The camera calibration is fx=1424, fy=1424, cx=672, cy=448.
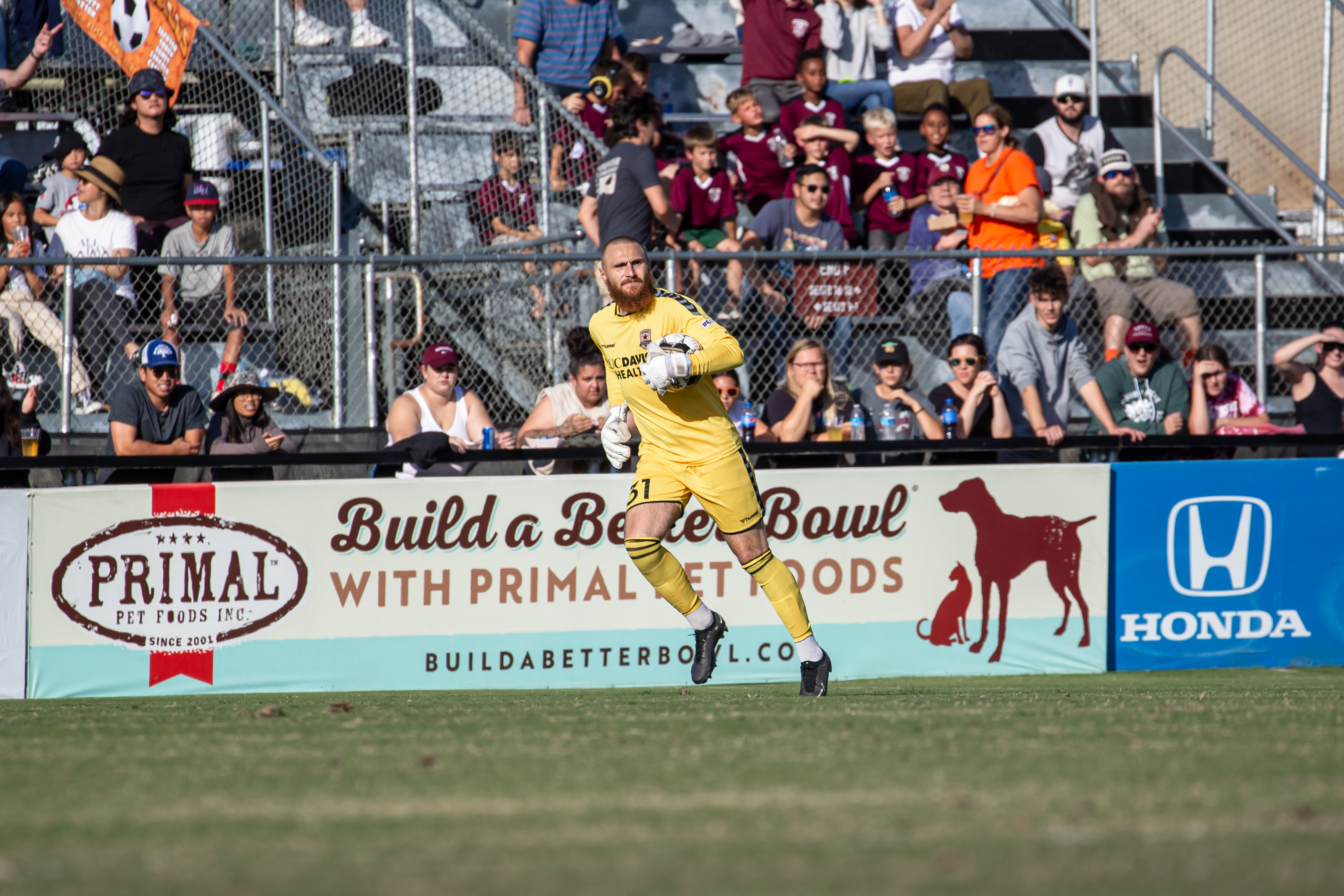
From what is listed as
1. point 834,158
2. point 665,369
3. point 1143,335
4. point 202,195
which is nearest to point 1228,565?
point 1143,335

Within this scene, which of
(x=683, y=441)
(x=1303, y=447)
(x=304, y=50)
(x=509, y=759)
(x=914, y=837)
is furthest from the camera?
(x=304, y=50)

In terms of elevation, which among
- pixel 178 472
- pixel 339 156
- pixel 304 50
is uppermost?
pixel 304 50

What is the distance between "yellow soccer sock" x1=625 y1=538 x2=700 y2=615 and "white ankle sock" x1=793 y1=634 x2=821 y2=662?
0.60 metres

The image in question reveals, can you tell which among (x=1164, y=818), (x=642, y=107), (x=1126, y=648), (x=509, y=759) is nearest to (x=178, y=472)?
(x=642, y=107)

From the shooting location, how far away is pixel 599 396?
9938mm

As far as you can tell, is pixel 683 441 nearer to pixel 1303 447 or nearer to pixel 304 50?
pixel 1303 447

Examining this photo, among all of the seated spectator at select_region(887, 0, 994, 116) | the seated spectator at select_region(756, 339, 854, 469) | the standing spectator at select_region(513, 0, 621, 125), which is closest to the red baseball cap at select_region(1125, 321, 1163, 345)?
the seated spectator at select_region(756, 339, 854, 469)

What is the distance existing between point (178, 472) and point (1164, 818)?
742 cm

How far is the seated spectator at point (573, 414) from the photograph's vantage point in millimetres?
9789

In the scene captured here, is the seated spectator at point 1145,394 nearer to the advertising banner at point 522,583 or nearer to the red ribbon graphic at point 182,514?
the advertising banner at point 522,583

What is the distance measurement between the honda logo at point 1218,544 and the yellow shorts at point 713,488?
13.3ft

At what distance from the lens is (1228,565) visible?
33.3 ft

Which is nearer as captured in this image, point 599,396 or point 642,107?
point 599,396

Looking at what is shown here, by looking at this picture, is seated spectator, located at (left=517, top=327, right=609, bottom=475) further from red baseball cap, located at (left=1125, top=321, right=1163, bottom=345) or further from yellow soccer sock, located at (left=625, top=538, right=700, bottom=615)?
red baseball cap, located at (left=1125, top=321, right=1163, bottom=345)
